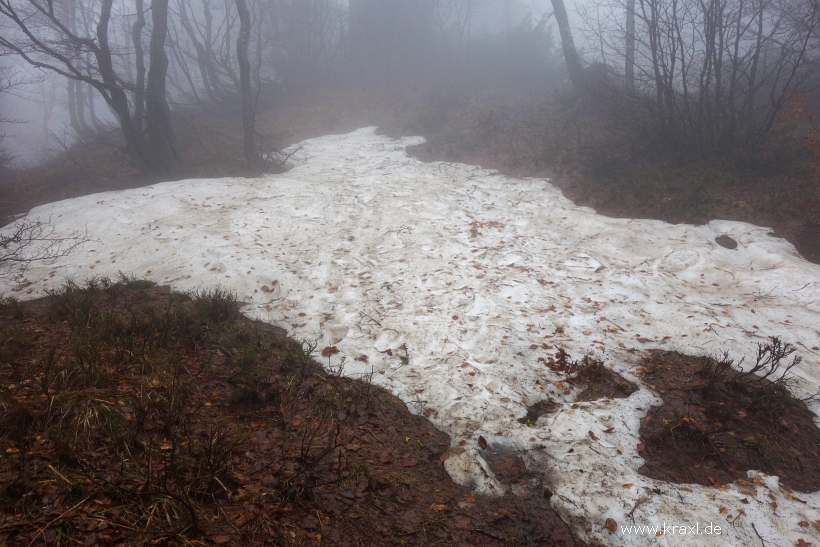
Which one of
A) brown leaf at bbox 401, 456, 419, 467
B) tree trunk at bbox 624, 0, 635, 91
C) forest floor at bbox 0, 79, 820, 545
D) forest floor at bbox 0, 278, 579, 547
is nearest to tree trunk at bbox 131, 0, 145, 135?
forest floor at bbox 0, 79, 820, 545

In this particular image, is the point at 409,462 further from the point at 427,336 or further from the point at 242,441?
the point at 427,336

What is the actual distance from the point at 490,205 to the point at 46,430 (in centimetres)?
832

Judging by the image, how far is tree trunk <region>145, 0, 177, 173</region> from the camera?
1099 cm

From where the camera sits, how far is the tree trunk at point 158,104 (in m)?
11.0

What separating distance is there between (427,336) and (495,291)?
1.51 m

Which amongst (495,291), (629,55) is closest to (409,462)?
(495,291)

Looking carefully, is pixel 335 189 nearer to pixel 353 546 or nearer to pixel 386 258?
pixel 386 258

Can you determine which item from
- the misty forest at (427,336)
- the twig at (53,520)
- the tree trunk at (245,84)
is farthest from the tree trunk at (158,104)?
the twig at (53,520)

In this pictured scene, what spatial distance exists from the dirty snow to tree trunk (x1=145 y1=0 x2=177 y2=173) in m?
1.94

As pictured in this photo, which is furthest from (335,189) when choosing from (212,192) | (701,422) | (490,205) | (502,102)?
(502,102)

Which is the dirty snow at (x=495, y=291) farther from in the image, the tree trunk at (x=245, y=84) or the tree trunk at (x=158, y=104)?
the tree trunk at (x=245, y=84)

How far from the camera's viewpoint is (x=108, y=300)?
17.7 ft

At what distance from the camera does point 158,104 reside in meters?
11.0

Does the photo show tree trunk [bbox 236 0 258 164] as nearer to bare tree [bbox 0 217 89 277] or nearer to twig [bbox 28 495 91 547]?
bare tree [bbox 0 217 89 277]
